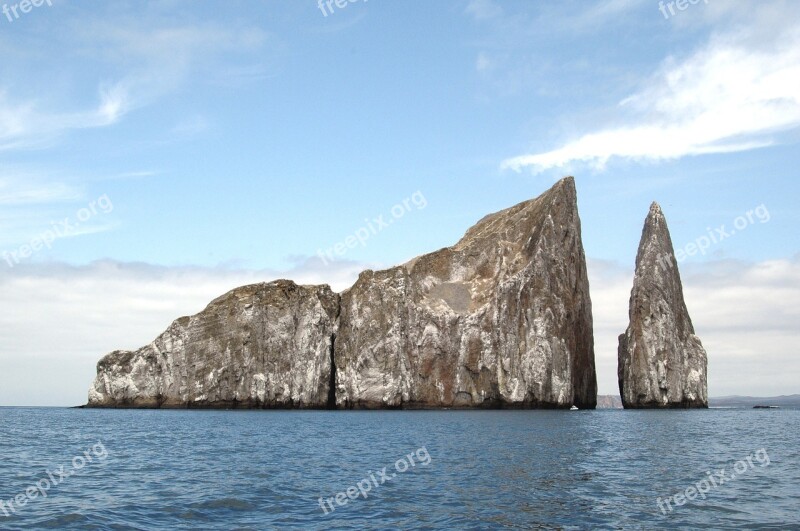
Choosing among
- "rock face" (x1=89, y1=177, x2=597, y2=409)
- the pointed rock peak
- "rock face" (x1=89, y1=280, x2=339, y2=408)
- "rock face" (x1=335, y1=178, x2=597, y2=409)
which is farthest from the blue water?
the pointed rock peak

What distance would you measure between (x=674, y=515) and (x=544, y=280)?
8210cm

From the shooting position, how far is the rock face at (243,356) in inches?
4144

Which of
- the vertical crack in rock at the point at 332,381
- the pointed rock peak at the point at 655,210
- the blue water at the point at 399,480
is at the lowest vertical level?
the blue water at the point at 399,480

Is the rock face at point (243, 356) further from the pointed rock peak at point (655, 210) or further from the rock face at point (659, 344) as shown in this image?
the pointed rock peak at point (655, 210)

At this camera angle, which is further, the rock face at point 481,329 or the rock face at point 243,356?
the rock face at point 243,356

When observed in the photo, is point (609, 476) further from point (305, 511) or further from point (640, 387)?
point (640, 387)

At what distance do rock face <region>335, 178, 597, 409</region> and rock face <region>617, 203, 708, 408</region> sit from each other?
7.45 m

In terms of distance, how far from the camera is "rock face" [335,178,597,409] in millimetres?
100312

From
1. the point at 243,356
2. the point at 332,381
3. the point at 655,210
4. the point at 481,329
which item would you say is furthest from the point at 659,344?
the point at 243,356

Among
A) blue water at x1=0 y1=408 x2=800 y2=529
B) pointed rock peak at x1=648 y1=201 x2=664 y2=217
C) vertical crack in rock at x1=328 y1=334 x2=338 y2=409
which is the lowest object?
blue water at x1=0 y1=408 x2=800 y2=529

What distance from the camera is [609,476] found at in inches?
1193

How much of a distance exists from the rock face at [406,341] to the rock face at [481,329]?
0.16 metres

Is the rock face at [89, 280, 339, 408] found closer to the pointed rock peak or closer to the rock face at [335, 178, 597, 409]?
the rock face at [335, 178, 597, 409]

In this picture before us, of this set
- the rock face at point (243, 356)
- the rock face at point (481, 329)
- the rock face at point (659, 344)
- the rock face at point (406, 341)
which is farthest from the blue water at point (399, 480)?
the rock face at point (659, 344)
